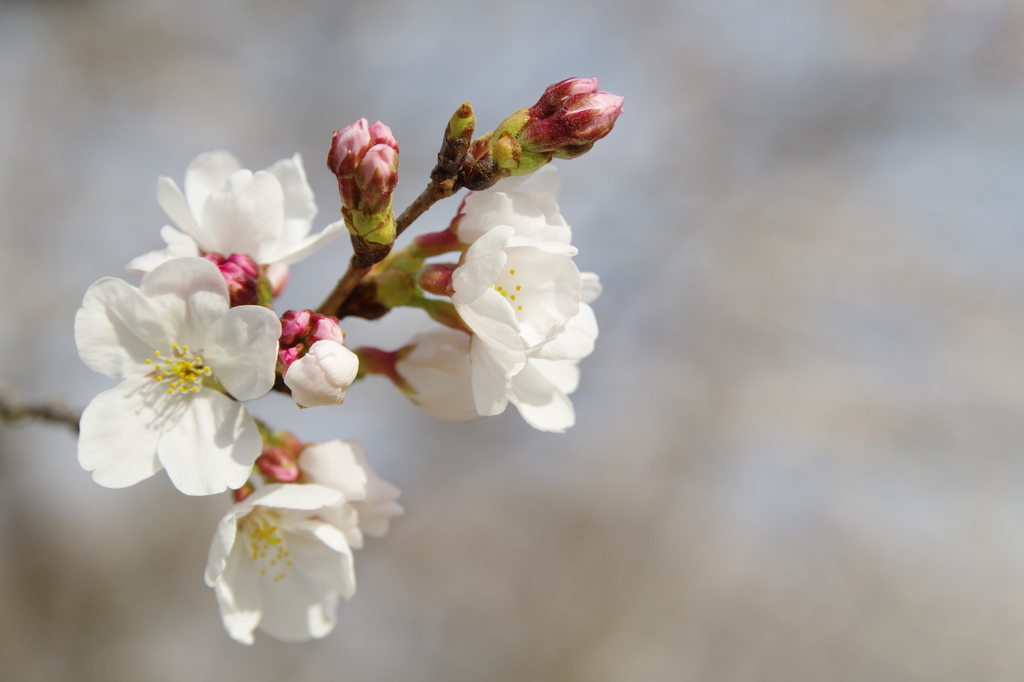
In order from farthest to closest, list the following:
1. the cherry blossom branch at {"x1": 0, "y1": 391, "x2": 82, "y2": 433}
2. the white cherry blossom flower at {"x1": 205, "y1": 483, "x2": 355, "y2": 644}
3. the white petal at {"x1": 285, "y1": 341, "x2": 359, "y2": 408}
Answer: the cherry blossom branch at {"x1": 0, "y1": 391, "x2": 82, "y2": 433}
the white cherry blossom flower at {"x1": 205, "y1": 483, "x2": 355, "y2": 644}
the white petal at {"x1": 285, "y1": 341, "x2": 359, "y2": 408}

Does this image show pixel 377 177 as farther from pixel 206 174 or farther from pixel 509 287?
pixel 206 174

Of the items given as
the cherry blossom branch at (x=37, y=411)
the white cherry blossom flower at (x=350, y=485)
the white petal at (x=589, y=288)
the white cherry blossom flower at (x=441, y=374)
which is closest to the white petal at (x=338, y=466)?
the white cherry blossom flower at (x=350, y=485)

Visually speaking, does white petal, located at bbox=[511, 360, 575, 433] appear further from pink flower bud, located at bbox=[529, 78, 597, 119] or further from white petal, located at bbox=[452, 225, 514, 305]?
pink flower bud, located at bbox=[529, 78, 597, 119]

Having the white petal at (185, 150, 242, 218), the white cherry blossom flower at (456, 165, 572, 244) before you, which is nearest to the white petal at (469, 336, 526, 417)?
the white cherry blossom flower at (456, 165, 572, 244)

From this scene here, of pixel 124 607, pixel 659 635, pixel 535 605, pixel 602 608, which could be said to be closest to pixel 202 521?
pixel 124 607

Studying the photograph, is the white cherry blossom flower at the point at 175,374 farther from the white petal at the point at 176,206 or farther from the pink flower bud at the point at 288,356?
the white petal at the point at 176,206

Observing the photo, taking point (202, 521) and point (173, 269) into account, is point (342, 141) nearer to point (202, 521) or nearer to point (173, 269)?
point (173, 269)
